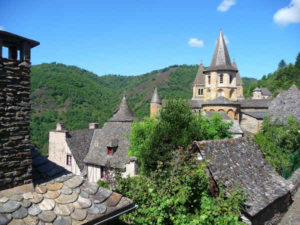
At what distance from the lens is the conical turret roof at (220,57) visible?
3674 centimetres

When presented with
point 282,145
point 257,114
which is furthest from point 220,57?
point 282,145

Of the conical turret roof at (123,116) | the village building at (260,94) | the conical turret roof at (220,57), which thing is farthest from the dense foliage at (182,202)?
the village building at (260,94)

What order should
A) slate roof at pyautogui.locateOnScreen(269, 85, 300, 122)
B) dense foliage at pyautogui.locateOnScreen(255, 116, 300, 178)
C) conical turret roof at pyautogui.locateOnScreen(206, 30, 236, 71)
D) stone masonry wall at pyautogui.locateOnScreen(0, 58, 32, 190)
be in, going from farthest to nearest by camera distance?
conical turret roof at pyautogui.locateOnScreen(206, 30, 236, 71) → slate roof at pyautogui.locateOnScreen(269, 85, 300, 122) → dense foliage at pyautogui.locateOnScreen(255, 116, 300, 178) → stone masonry wall at pyautogui.locateOnScreen(0, 58, 32, 190)

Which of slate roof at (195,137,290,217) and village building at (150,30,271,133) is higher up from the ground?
village building at (150,30,271,133)

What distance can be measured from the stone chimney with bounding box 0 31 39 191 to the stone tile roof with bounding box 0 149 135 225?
36cm

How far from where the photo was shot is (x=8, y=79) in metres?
3.98

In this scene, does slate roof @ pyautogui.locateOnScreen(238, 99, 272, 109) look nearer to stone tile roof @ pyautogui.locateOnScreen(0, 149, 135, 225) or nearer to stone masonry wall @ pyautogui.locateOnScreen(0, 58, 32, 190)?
stone tile roof @ pyautogui.locateOnScreen(0, 149, 135, 225)

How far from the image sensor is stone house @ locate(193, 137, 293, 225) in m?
8.09

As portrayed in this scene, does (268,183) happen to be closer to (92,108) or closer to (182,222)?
(182,222)

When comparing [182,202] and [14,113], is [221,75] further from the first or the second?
[14,113]

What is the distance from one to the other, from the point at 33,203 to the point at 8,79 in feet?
7.32

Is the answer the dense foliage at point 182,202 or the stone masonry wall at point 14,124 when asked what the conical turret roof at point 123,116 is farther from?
the stone masonry wall at point 14,124

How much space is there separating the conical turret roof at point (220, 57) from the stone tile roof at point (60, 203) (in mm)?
35156

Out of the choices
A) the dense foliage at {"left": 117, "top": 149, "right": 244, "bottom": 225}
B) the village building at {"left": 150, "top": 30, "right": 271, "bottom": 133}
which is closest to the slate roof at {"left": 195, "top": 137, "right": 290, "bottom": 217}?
the dense foliage at {"left": 117, "top": 149, "right": 244, "bottom": 225}
